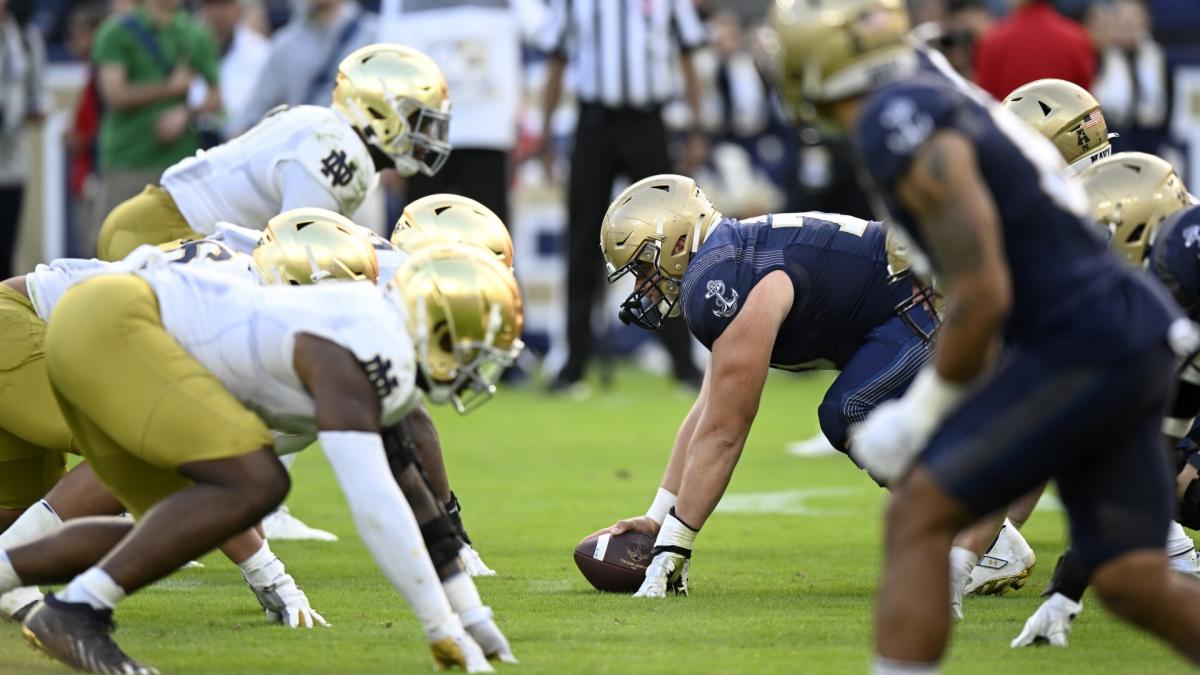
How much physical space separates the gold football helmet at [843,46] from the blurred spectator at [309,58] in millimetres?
5685

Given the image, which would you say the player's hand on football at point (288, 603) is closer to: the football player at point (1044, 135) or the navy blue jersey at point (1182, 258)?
the football player at point (1044, 135)

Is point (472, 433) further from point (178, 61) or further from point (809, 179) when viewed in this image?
point (809, 179)

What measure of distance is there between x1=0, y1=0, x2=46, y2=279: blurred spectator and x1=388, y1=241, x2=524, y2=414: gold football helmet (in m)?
7.34

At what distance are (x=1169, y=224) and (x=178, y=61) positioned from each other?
6.53 meters

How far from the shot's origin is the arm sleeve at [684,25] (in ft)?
37.0

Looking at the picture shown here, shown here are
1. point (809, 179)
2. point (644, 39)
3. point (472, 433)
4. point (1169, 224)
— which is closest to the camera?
point (1169, 224)

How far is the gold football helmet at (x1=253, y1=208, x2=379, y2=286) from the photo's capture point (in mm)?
5141

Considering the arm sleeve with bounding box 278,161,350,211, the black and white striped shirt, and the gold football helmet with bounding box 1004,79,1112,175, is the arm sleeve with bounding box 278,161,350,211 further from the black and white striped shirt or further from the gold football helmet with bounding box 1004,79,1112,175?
the black and white striped shirt

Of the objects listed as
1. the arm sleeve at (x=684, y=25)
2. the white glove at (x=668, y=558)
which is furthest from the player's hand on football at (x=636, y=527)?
the arm sleeve at (x=684, y=25)

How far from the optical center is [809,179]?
13.6 m

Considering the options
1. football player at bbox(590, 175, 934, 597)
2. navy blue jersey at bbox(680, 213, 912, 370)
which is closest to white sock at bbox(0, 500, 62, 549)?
football player at bbox(590, 175, 934, 597)

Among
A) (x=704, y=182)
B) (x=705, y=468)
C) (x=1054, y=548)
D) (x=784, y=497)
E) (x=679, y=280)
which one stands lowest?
(x=704, y=182)

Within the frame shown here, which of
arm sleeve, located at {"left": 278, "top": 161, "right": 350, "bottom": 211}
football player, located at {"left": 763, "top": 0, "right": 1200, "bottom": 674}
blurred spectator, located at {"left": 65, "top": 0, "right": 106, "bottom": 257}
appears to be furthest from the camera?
blurred spectator, located at {"left": 65, "top": 0, "right": 106, "bottom": 257}

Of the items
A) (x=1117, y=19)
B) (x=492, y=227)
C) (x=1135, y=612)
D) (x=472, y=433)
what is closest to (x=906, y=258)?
(x=492, y=227)
